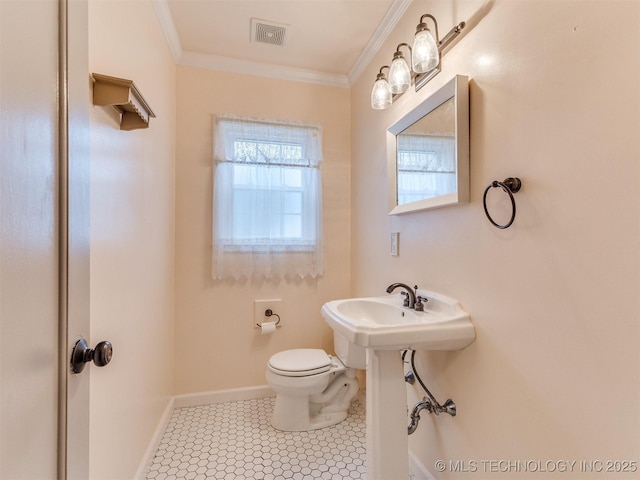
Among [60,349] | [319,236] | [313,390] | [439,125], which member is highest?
[439,125]

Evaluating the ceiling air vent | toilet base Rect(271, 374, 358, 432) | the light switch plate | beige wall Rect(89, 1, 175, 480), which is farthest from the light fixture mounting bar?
toilet base Rect(271, 374, 358, 432)

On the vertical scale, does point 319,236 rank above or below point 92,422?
above

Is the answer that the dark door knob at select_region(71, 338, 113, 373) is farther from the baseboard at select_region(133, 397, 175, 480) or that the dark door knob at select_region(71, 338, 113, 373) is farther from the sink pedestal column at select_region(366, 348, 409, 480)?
the baseboard at select_region(133, 397, 175, 480)

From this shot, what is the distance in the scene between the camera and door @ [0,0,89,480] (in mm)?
423

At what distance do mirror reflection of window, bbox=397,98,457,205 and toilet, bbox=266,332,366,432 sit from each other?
38.2 inches

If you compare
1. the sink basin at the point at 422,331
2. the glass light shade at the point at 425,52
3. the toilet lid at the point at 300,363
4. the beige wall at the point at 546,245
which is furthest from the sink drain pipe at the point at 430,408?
the glass light shade at the point at 425,52

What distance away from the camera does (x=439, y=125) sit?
4.22 feet

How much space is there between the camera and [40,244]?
496 millimetres

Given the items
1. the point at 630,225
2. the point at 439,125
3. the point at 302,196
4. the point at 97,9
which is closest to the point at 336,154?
the point at 302,196

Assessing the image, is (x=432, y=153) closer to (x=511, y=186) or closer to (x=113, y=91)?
(x=511, y=186)

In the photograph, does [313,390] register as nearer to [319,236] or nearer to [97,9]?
[319,236]

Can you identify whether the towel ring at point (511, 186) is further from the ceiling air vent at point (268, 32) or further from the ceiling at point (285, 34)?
the ceiling air vent at point (268, 32)

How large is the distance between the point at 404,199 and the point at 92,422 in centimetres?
154

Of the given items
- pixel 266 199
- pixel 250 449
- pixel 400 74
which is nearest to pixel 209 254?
pixel 266 199
